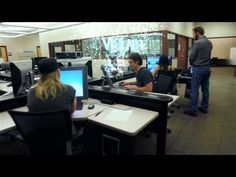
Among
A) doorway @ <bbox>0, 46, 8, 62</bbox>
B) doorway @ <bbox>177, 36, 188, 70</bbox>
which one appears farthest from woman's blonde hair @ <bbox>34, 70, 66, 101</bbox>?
doorway @ <bbox>0, 46, 8, 62</bbox>

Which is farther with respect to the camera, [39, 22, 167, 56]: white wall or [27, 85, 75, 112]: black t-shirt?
[39, 22, 167, 56]: white wall

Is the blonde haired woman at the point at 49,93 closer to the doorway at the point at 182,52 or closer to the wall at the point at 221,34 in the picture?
the doorway at the point at 182,52

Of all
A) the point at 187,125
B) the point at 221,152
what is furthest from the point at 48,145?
the point at 187,125

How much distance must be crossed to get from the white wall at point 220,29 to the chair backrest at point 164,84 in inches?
344

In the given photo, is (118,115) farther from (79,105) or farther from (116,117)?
(79,105)

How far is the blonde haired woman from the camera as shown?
144 centimetres

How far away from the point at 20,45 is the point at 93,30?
7227 mm

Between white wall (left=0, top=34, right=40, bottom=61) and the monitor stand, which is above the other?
white wall (left=0, top=34, right=40, bottom=61)

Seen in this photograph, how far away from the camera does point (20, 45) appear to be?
469 inches

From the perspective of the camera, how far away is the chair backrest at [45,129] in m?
1.20

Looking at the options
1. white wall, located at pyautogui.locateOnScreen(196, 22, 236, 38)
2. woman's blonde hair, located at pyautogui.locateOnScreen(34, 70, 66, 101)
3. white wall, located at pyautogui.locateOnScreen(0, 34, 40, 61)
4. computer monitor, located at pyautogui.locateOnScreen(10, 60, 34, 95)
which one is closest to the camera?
woman's blonde hair, located at pyautogui.locateOnScreen(34, 70, 66, 101)

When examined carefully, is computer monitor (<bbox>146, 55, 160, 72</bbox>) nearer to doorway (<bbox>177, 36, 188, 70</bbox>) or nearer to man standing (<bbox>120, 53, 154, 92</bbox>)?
man standing (<bbox>120, 53, 154, 92</bbox>)

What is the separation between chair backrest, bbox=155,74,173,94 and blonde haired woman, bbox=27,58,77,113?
167cm
